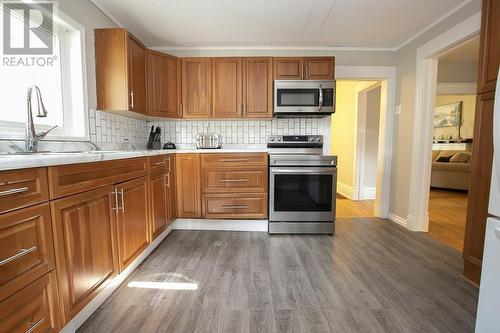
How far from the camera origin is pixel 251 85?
9.09 ft

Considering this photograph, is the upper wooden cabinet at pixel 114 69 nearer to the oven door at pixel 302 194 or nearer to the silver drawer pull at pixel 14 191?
the silver drawer pull at pixel 14 191

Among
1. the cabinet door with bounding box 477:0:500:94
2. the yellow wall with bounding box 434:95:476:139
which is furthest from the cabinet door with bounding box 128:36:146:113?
the yellow wall with bounding box 434:95:476:139

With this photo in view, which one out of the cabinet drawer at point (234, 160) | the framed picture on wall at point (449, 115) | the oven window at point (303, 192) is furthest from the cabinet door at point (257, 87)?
the framed picture on wall at point (449, 115)

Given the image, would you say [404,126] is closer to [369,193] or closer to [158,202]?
[369,193]

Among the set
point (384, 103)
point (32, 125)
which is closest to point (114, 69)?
point (32, 125)

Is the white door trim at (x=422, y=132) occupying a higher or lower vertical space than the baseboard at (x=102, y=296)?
higher

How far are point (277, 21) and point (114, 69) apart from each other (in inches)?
64.0

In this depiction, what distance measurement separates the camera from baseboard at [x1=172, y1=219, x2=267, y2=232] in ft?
8.95

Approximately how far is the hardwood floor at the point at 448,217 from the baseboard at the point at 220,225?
191 centimetres

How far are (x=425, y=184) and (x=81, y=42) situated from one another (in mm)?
3641

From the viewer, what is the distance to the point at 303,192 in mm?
2564

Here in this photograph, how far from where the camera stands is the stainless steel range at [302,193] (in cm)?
252

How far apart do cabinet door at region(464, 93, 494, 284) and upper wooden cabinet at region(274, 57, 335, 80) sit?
1.47m

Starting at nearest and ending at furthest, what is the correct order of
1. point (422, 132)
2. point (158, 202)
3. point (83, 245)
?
1. point (83, 245)
2. point (158, 202)
3. point (422, 132)
